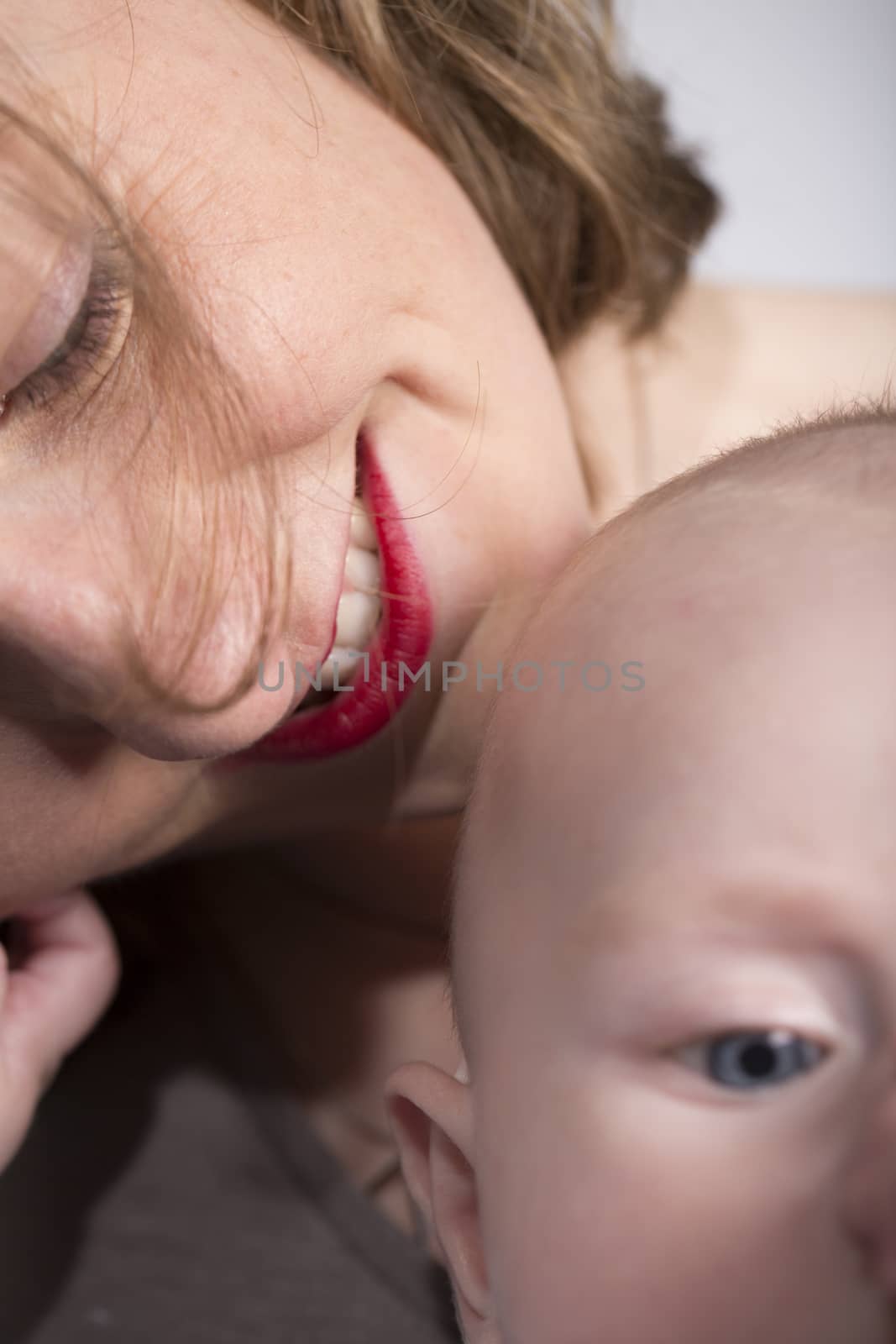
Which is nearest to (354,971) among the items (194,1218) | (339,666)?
(194,1218)

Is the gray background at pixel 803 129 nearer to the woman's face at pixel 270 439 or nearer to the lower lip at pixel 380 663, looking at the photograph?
the woman's face at pixel 270 439

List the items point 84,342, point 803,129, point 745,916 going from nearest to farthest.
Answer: point 745,916 → point 84,342 → point 803,129

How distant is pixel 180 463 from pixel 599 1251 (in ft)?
1.31

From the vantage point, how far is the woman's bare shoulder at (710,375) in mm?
1077

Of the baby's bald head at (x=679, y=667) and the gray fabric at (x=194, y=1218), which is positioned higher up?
the baby's bald head at (x=679, y=667)

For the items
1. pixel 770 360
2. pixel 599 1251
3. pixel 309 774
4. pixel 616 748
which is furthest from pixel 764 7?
pixel 599 1251

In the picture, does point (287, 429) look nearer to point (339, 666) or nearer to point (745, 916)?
point (339, 666)

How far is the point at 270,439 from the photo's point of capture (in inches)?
26.4

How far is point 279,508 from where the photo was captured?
673mm

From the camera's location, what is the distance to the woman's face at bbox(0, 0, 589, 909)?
2.01 ft

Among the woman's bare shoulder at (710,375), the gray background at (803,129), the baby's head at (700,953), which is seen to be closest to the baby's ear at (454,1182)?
the baby's head at (700,953)

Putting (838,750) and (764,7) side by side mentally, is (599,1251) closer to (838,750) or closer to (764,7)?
(838,750)

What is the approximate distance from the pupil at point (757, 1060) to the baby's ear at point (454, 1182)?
0.49 ft

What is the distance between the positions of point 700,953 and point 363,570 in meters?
0.38
